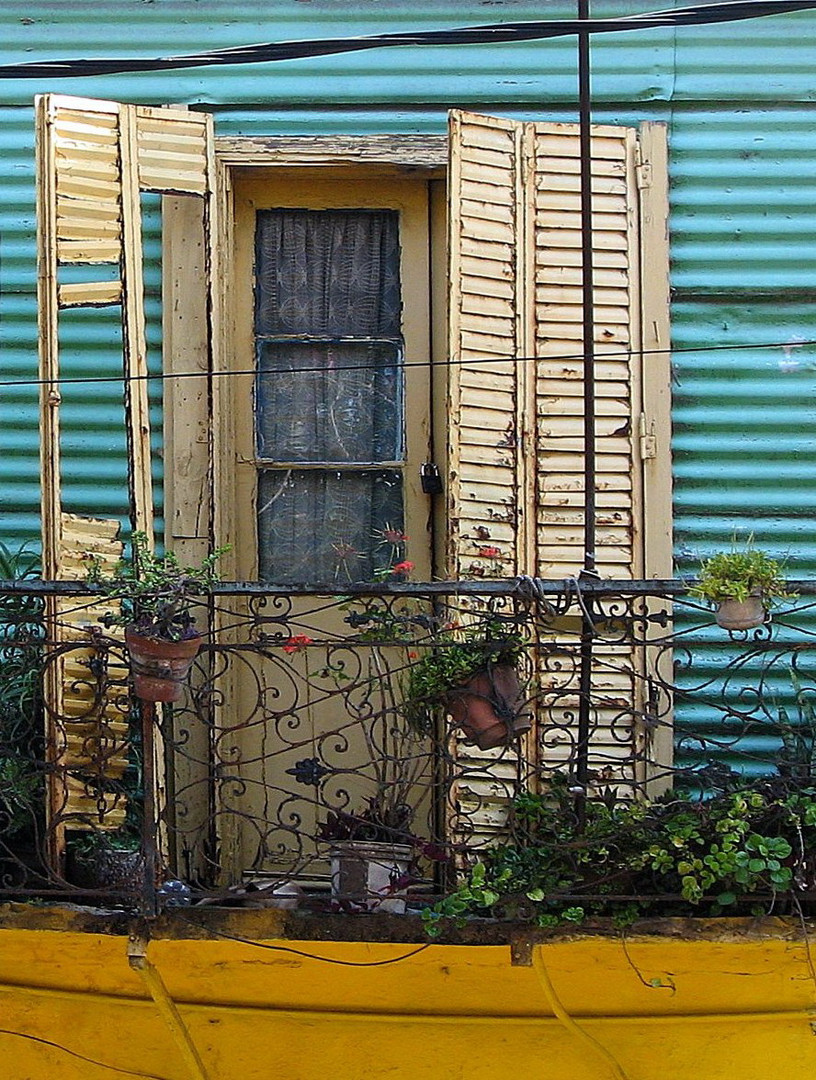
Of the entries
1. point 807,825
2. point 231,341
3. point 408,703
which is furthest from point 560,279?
point 807,825

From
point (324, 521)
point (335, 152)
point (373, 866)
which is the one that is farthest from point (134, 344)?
point (373, 866)

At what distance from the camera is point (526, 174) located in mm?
5020

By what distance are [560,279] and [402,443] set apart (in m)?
0.95

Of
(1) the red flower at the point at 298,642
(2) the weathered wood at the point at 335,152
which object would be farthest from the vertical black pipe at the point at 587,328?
(2) the weathered wood at the point at 335,152

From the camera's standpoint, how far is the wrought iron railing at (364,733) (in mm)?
4258

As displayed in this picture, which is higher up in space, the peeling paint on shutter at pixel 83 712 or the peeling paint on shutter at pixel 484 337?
the peeling paint on shutter at pixel 484 337

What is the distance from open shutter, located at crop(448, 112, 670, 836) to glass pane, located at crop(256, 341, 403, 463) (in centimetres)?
63

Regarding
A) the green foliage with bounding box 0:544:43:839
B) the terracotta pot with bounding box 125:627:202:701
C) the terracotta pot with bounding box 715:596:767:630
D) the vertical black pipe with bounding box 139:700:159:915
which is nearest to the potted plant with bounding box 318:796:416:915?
the vertical black pipe with bounding box 139:700:159:915

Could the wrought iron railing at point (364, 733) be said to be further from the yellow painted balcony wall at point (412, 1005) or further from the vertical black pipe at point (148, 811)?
the yellow painted balcony wall at point (412, 1005)

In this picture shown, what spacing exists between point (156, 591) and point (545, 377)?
1833 millimetres

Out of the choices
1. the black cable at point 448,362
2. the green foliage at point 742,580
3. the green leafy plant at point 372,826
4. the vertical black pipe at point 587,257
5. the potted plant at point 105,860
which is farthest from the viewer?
the black cable at point 448,362

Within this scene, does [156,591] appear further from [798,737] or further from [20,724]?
[798,737]

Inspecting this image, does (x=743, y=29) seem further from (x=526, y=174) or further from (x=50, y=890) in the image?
(x=50, y=890)

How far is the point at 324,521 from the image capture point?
Answer: 5.41 metres
